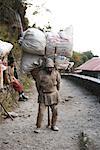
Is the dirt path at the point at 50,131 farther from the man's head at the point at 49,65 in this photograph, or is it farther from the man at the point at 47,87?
the man's head at the point at 49,65

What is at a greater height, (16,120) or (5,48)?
(5,48)

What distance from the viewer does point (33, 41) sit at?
8.09 meters

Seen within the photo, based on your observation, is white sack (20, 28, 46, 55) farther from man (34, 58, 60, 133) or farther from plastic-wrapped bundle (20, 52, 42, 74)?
man (34, 58, 60, 133)

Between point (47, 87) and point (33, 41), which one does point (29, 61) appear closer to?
point (33, 41)

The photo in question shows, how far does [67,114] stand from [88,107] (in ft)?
6.18

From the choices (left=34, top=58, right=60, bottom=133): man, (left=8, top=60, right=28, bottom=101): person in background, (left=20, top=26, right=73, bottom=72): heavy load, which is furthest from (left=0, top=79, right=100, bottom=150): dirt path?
(left=20, top=26, right=73, bottom=72): heavy load

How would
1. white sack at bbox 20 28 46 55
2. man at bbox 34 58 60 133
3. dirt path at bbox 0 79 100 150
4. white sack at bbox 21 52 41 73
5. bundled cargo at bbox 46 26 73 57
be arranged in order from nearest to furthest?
dirt path at bbox 0 79 100 150 < white sack at bbox 20 28 46 55 < bundled cargo at bbox 46 26 73 57 < white sack at bbox 21 52 41 73 < man at bbox 34 58 60 133

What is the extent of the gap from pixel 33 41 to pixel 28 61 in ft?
2.16

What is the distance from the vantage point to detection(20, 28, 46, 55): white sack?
808 cm

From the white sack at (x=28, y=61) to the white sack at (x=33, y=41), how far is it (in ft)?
0.93

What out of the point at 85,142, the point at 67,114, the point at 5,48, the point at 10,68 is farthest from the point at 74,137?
the point at 10,68

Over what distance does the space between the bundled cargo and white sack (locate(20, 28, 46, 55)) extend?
13cm

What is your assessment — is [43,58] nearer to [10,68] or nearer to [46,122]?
[46,122]

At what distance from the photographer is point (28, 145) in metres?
7.91
